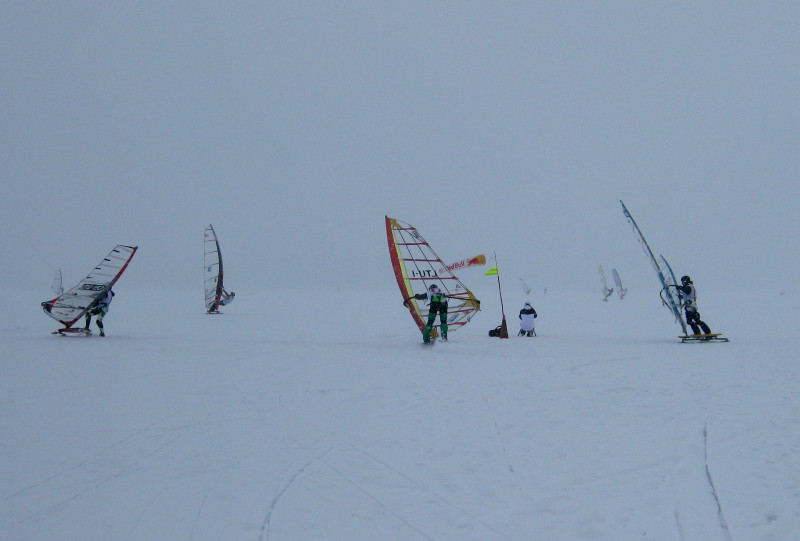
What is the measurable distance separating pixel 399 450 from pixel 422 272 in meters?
9.74

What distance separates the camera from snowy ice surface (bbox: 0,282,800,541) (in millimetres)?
2915

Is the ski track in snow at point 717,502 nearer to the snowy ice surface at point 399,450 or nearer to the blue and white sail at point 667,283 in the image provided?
the snowy ice surface at point 399,450

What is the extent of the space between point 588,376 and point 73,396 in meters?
7.03

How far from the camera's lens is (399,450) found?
418cm

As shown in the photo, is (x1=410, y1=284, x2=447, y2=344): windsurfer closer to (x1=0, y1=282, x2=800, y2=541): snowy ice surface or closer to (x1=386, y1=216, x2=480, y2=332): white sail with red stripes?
(x1=386, y1=216, x2=480, y2=332): white sail with red stripes

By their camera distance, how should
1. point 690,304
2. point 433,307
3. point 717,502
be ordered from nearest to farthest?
point 717,502
point 433,307
point 690,304

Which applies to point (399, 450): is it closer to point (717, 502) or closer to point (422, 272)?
point (717, 502)

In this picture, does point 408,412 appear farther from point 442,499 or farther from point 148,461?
point 148,461

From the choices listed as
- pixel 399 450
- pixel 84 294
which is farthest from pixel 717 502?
pixel 84 294

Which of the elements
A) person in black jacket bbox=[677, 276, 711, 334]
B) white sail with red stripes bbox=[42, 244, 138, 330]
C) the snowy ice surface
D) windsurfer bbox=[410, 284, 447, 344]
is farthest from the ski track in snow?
white sail with red stripes bbox=[42, 244, 138, 330]

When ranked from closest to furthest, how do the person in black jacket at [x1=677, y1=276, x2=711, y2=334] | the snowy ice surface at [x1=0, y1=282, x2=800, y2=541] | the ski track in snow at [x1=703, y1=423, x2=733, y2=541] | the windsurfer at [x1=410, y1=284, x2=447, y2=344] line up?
the ski track in snow at [x1=703, y1=423, x2=733, y2=541] < the snowy ice surface at [x1=0, y1=282, x2=800, y2=541] < the windsurfer at [x1=410, y1=284, x2=447, y2=344] < the person in black jacket at [x1=677, y1=276, x2=711, y2=334]

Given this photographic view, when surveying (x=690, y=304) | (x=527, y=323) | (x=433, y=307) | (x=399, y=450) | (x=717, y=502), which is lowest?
(x=717, y=502)

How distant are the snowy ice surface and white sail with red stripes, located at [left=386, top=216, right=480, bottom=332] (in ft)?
16.4

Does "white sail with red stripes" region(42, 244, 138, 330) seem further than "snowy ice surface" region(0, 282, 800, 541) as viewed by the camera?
Yes
